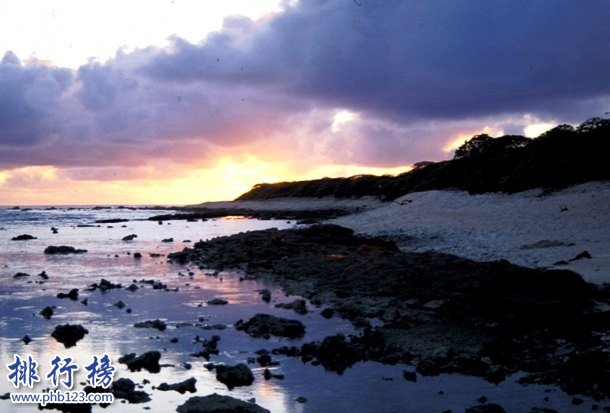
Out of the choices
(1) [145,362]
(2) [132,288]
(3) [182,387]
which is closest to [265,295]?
(2) [132,288]

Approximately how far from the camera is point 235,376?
10.4 meters

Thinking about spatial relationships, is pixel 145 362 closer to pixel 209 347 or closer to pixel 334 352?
pixel 209 347

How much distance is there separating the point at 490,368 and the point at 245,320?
22.1ft

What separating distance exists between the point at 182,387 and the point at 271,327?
168 inches

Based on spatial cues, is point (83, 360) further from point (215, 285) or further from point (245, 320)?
point (215, 285)

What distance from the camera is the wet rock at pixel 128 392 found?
960 centimetres

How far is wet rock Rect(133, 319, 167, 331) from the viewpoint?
1482 cm

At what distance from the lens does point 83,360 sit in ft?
39.6

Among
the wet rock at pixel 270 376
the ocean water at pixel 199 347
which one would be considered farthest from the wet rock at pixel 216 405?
the wet rock at pixel 270 376

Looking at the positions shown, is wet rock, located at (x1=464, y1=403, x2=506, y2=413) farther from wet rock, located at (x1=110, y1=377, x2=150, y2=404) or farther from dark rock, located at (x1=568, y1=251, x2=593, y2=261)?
dark rock, located at (x1=568, y1=251, x2=593, y2=261)

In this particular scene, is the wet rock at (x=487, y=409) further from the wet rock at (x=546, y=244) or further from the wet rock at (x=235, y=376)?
the wet rock at (x=546, y=244)

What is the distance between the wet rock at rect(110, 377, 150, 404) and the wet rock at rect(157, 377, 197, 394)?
34 centimetres

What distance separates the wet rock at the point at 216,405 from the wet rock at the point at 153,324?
5.84 meters

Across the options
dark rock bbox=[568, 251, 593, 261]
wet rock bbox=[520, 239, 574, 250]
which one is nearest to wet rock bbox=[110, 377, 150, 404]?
dark rock bbox=[568, 251, 593, 261]
